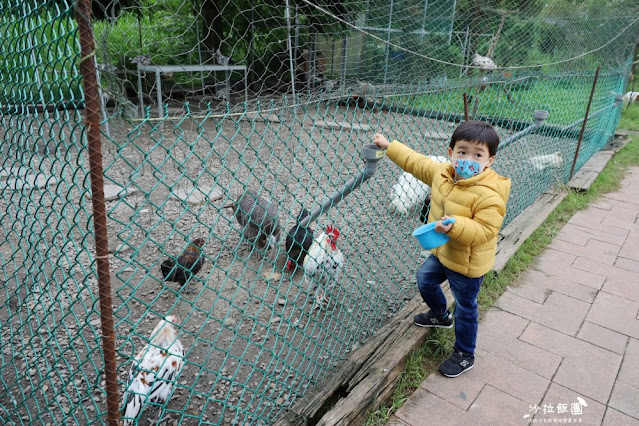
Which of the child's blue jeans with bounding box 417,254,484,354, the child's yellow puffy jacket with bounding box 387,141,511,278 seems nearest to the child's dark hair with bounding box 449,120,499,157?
the child's yellow puffy jacket with bounding box 387,141,511,278

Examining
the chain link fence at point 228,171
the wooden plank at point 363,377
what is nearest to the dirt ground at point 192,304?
the chain link fence at point 228,171

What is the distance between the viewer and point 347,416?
175 cm

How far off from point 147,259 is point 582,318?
9.83ft

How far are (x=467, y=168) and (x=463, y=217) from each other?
0.21 meters

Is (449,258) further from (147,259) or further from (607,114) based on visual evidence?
(607,114)

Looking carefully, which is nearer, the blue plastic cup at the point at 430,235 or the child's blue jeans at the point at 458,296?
the blue plastic cup at the point at 430,235

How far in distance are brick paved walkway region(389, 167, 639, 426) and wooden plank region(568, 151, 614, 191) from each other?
145 cm

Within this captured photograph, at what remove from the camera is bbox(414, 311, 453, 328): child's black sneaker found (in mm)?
2320

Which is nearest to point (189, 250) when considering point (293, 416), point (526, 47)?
point (293, 416)

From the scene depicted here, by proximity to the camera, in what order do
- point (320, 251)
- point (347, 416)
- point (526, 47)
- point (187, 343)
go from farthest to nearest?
point (526, 47), point (320, 251), point (187, 343), point (347, 416)

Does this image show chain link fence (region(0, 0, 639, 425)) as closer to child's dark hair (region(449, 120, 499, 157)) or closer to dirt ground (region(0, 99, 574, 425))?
dirt ground (region(0, 99, 574, 425))

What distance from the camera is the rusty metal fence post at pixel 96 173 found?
0.96 m

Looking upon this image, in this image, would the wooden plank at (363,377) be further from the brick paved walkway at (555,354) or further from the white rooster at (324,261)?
the white rooster at (324,261)

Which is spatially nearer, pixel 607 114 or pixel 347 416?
pixel 347 416
